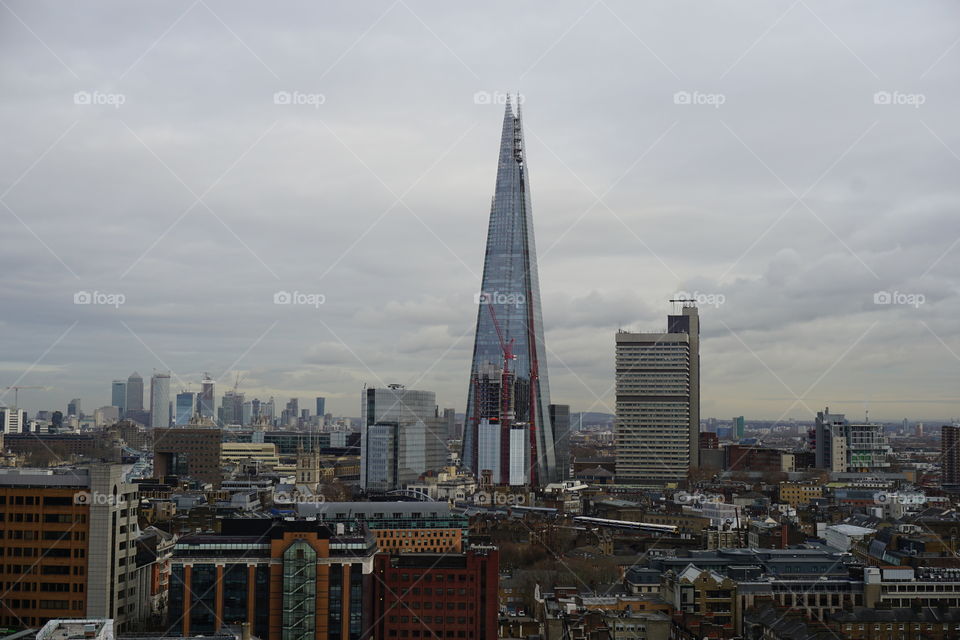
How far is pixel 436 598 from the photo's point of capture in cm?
2819

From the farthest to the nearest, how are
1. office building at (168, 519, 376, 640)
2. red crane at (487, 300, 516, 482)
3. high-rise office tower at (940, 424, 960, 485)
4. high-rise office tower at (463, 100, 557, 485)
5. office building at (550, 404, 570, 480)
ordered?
office building at (550, 404, 570, 480) → high-rise office tower at (463, 100, 557, 485) → red crane at (487, 300, 516, 482) → high-rise office tower at (940, 424, 960, 485) → office building at (168, 519, 376, 640)

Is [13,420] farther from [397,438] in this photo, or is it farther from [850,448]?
[850,448]

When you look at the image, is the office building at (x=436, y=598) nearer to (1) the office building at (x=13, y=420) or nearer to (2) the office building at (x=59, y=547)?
(2) the office building at (x=59, y=547)

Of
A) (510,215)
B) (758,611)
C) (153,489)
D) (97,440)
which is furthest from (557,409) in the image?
(758,611)

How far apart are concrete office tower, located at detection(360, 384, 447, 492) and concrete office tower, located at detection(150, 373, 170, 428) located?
88.2 ft

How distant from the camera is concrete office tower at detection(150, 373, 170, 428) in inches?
4198

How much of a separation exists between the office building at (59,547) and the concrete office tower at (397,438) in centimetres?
4989

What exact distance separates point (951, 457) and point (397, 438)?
4195cm

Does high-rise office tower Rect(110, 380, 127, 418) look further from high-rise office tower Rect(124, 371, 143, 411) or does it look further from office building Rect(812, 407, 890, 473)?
office building Rect(812, 407, 890, 473)

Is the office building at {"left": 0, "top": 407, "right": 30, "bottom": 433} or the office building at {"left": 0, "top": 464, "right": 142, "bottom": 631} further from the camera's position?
the office building at {"left": 0, "top": 407, "right": 30, "bottom": 433}

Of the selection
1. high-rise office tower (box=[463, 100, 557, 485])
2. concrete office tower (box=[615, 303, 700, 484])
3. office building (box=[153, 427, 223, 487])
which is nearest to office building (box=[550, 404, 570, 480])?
high-rise office tower (box=[463, 100, 557, 485])

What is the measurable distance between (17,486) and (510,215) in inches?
2783

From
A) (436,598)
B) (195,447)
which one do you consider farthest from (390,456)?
(436,598)

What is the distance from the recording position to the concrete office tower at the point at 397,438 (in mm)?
82125
